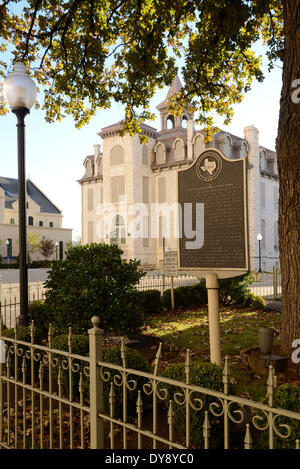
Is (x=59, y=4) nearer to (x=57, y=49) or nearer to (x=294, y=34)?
(x=57, y=49)

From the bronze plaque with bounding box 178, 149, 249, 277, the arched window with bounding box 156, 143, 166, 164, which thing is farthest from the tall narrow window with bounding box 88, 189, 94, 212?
the bronze plaque with bounding box 178, 149, 249, 277

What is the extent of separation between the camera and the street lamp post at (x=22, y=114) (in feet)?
21.6

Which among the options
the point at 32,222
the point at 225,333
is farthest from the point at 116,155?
the point at 225,333

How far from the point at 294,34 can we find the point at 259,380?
601cm

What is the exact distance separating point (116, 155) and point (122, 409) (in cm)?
4249

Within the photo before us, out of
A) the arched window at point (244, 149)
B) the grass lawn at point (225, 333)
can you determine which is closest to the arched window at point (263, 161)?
the arched window at point (244, 149)

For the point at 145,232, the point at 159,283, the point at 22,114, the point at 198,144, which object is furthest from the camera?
the point at 145,232

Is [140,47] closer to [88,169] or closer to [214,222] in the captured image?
[214,222]

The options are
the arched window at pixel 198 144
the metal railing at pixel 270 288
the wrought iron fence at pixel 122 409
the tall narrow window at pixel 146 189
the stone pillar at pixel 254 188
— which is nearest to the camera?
the wrought iron fence at pixel 122 409

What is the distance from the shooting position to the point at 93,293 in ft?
24.9

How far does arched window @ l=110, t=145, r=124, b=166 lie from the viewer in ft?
149

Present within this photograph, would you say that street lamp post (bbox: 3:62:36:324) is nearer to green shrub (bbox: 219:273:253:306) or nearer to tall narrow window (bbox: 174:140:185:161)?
green shrub (bbox: 219:273:253:306)

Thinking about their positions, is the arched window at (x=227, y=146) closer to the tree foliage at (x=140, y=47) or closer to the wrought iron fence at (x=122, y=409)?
the tree foliage at (x=140, y=47)

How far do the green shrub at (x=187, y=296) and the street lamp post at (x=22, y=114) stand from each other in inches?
327
